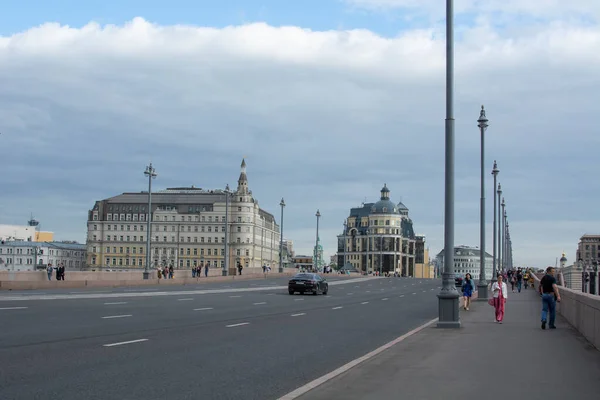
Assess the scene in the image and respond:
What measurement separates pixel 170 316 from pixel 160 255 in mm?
155950

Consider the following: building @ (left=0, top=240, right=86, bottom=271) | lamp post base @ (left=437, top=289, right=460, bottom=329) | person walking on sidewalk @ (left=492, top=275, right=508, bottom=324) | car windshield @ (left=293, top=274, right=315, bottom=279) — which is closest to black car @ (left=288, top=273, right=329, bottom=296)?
car windshield @ (left=293, top=274, right=315, bottom=279)

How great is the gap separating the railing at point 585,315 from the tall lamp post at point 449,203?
127 inches

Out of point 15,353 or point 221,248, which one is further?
point 221,248

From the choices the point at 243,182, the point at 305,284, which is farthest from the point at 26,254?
the point at 305,284

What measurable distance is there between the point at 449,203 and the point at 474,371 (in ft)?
31.9

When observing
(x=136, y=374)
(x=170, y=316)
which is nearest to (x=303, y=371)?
(x=136, y=374)

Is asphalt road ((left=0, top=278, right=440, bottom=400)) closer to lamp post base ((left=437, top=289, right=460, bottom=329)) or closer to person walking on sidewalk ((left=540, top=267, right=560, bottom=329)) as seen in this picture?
lamp post base ((left=437, top=289, right=460, bottom=329))

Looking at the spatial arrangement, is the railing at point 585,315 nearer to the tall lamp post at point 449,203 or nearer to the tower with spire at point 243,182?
the tall lamp post at point 449,203

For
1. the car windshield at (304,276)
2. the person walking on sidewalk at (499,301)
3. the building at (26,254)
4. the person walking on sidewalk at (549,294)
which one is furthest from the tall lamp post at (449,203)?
the building at (26,254)

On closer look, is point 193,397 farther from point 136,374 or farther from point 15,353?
point 15,353

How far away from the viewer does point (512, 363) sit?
1294cm

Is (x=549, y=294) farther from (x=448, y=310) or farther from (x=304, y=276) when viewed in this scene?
(x=304, y=276)

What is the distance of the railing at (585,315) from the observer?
624 inches

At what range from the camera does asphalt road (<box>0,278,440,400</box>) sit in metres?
9.83
